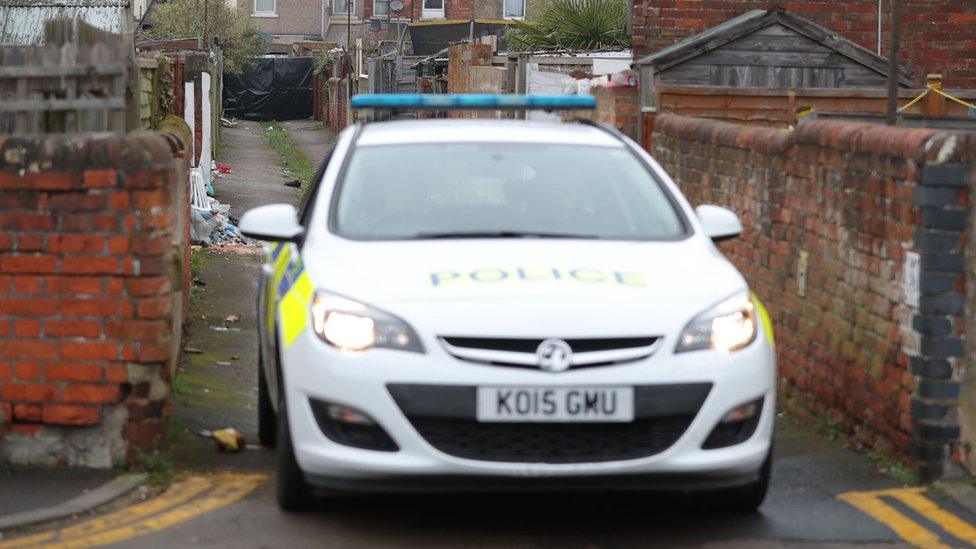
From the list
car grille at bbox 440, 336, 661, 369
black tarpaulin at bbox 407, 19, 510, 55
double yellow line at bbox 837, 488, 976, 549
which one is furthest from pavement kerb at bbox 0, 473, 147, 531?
black tarpaulin at bbox 407, 19, 510, 55

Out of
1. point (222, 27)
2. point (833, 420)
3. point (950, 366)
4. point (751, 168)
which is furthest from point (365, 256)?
point (222, 27)

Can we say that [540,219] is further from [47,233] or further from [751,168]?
[751,168]

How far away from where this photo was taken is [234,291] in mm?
13023

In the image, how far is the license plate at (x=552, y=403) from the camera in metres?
5.14

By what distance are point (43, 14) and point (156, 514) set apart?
2637cm

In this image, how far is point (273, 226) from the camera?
6.18 m

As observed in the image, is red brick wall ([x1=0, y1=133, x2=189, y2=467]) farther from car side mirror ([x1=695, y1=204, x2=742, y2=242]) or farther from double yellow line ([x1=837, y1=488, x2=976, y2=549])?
double yellow line ([x1=837, y1=488, x2=976, y2=549])

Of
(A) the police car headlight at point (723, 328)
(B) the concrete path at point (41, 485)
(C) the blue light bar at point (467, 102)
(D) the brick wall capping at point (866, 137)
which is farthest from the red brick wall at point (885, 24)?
(A) the police car headlight at point (723, 328)

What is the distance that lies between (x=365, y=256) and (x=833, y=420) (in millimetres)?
3000

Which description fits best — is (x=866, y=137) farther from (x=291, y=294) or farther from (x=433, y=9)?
(x=433, y=9)

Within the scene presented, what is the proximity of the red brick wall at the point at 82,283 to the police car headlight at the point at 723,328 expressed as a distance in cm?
219

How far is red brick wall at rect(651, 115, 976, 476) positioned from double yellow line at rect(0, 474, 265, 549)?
2742mm

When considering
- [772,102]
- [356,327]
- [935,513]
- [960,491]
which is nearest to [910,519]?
[935,513]

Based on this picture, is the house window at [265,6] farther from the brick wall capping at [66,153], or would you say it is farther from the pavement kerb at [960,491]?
the pavement kerb at [960,491]
